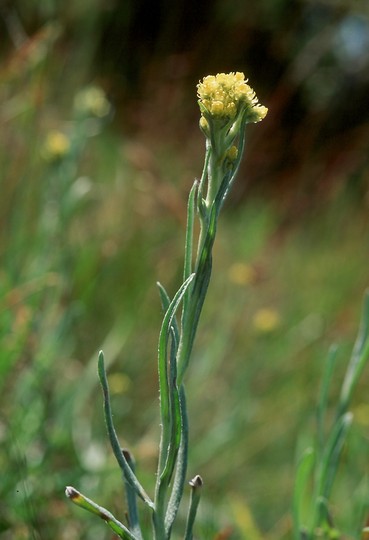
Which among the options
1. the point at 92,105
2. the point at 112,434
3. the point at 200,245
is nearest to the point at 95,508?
the point at 112,434

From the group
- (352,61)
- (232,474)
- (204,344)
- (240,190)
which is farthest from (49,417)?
(352,61)

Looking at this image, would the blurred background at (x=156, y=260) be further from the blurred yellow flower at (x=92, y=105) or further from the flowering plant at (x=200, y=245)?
the flowering plant at (x=200, y=245)

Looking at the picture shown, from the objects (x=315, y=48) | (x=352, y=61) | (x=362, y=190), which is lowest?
(x=362, y=190)

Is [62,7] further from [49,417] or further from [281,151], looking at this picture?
[49,417]

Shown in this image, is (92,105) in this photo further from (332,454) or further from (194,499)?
(194,499)

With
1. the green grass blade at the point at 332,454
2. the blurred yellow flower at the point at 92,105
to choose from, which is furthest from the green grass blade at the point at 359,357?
the blurred yellow flower at the point at 92,105
